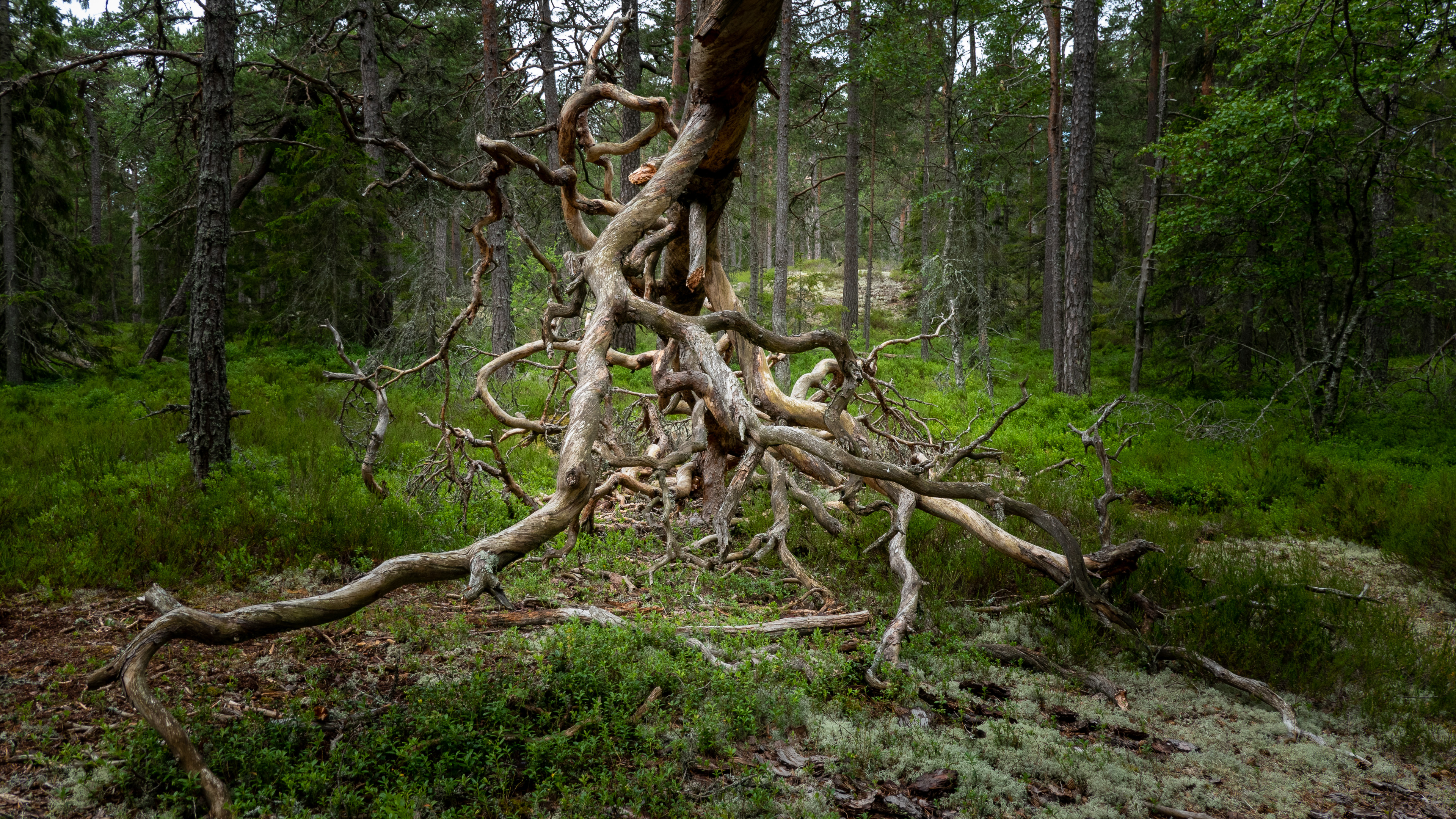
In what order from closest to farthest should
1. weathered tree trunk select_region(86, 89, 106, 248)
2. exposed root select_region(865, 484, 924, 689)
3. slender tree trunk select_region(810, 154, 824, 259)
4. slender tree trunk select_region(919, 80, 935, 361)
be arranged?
exposed root select_region(865, 484, 924, 689)
slender tree trunk select_region(810, 154, 824, 259)
slender tree trunk select_region(919, 80, 935, 361)
weathered tree trunk select_region(86, 89, 106, 248)

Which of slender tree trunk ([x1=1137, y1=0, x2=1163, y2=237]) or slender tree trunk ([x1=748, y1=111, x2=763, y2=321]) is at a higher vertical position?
slender tree trunk ([x1=1137, y1=0, x2=1163, y2=237])

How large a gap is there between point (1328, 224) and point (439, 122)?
18.0 m

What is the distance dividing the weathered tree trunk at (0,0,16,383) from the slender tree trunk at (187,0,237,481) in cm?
808

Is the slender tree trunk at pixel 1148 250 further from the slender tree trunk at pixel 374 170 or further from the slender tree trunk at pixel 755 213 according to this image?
the slender tree trunk at pixel 374 170

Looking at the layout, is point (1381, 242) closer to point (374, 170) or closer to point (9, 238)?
point (374, 170)

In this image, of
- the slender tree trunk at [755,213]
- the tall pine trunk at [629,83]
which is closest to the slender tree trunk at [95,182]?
the slender tree trunk at [755,213]

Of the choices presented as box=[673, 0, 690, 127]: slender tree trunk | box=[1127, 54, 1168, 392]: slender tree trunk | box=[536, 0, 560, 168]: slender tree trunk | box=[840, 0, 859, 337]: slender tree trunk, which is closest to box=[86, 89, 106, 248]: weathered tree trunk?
box=[536, 0, 560, 168]: slender tree trunk

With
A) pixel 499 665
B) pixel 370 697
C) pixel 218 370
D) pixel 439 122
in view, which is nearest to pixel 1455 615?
pixel 499 665

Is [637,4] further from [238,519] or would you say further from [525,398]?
[238,519]

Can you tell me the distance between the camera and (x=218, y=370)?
19.6ft

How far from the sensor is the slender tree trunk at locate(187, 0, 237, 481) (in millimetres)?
5836

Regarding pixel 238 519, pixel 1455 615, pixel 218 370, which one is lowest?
pixel 1455 615

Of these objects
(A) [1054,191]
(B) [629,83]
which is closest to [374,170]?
(B) [629,83]

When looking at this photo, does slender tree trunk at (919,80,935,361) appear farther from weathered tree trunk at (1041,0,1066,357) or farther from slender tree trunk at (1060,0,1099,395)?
slender tree trunk at (1060,0,1099,395)
